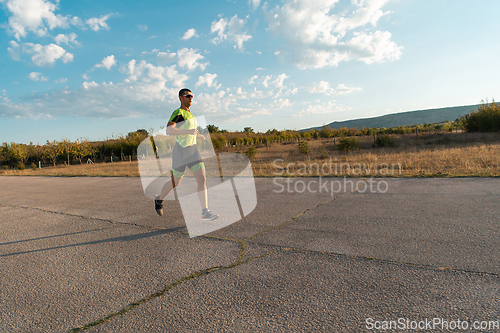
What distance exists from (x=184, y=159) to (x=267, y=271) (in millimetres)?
2493

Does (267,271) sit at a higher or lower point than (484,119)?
lower

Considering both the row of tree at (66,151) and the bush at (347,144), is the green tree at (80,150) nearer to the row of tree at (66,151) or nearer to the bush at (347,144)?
the row of tree at (66,151)

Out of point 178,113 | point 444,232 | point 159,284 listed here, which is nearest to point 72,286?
point 159,284

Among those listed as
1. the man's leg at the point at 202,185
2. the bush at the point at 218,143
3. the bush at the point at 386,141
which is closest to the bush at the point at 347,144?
the bush at the point at 386,141

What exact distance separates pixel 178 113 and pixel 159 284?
8.84 feet

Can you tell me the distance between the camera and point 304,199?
6434 millimetres

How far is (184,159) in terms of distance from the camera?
4688 mm

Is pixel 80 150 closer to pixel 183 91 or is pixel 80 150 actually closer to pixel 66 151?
pixel 66 151

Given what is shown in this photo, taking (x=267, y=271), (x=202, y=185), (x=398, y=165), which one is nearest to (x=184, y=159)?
(x=202, y=185)

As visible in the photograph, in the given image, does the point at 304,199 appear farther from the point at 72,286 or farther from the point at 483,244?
the point at 72,286

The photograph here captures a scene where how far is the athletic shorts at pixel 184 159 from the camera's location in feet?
15.4

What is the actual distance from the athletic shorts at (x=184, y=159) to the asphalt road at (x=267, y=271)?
3.24 ft

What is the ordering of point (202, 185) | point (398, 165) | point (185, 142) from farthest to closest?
point (398, 165), point (202, 185), point (185, 142)

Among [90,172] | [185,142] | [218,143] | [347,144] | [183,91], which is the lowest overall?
[90,172]
